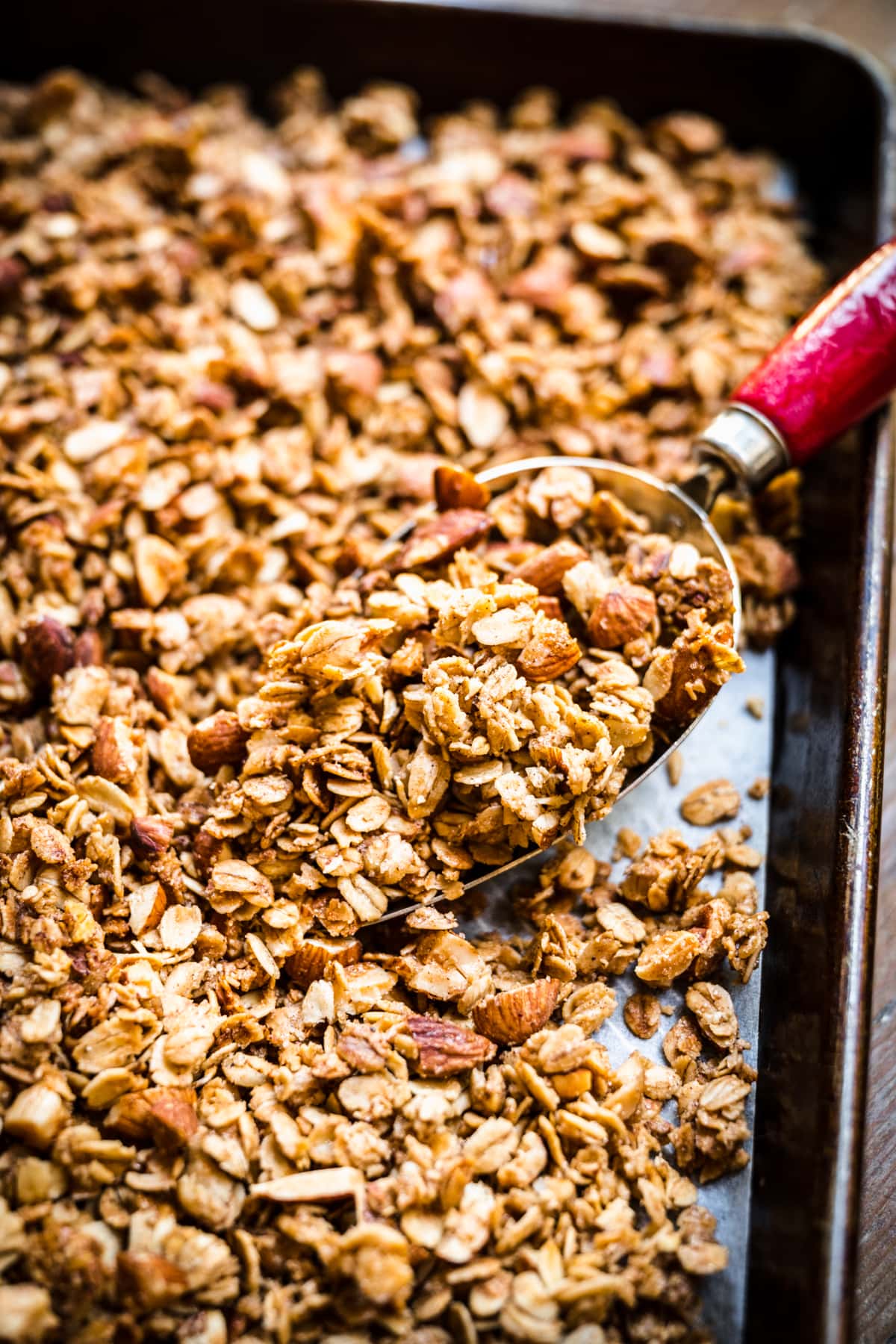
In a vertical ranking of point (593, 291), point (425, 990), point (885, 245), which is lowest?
point (425, 990)

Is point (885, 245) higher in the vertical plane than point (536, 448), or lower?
higher

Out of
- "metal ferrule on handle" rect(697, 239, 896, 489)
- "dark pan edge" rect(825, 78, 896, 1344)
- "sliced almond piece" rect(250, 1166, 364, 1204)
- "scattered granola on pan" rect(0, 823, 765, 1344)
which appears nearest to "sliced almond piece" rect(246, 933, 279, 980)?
"scattered granola on pan" rect(0, 823, 765, 1344)

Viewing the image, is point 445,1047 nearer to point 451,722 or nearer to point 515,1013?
point 515,1013

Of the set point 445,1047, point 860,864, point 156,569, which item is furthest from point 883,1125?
point 156,569

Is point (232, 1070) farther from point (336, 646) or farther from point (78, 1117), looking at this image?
point (336, 646)

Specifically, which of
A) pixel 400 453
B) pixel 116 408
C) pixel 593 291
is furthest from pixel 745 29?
pixel 116 408

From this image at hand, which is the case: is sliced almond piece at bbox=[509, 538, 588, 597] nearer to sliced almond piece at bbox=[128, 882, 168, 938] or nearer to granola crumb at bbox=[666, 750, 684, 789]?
granola crumb at bbox=[666, 750, 684, 789]

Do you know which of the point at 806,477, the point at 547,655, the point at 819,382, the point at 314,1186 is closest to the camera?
the point at 314,1186
